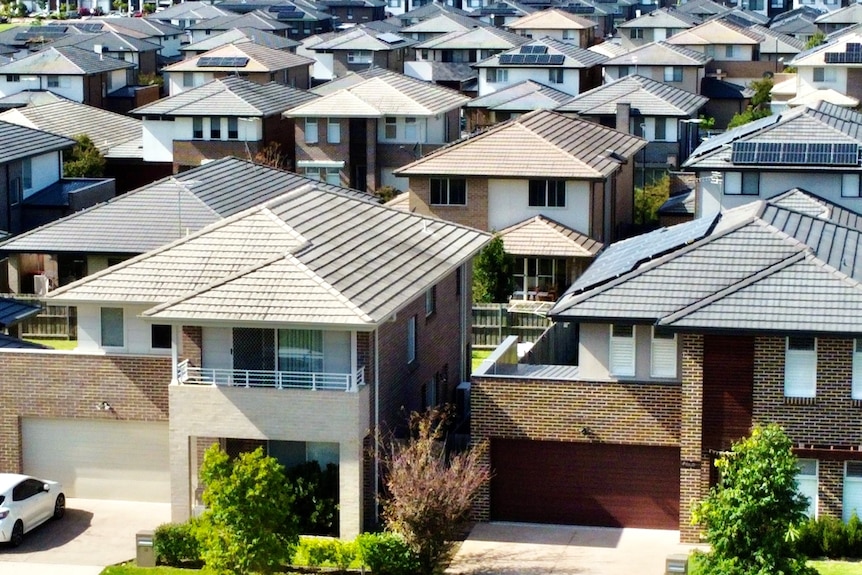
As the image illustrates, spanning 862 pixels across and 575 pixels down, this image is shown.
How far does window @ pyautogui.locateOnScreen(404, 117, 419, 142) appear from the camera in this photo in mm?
76562

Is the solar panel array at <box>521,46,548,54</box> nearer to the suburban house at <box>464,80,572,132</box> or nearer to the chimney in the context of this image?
the suburban house at <box>464,80,572,132</box>

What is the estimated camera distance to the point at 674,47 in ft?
337

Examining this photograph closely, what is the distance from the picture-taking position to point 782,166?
5091 cm

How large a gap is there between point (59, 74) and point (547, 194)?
44.9 metres

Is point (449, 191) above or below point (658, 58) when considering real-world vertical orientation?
above

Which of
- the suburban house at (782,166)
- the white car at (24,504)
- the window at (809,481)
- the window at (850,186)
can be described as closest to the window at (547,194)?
the suburban house at (782,166)

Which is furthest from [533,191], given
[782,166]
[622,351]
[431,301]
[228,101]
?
[622,351]

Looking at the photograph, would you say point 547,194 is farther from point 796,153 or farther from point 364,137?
point 364,137

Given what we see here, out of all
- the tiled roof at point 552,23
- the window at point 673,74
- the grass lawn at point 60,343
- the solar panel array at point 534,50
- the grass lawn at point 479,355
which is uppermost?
the solar panel array at point 534,50

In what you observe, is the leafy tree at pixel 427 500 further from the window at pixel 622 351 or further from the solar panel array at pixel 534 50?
the solar panel array at pixel 534 50

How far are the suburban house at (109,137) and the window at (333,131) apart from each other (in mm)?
7397

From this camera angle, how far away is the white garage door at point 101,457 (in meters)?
38.3

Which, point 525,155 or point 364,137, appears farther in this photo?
point 364,137

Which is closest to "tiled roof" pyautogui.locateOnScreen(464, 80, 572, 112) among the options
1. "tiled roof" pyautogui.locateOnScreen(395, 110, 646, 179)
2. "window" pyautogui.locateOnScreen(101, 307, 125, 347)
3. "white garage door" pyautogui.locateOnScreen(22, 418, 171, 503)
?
"tiled roof" pyautogui.locateOnScreen(395, 110, 646, 179)
